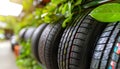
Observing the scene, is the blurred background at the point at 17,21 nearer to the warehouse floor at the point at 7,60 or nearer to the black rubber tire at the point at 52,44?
the warehouse floor at the point at 7,60

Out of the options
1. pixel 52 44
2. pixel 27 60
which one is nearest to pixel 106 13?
pixel 52 44

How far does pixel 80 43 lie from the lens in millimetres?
928

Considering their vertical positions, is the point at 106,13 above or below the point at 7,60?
above

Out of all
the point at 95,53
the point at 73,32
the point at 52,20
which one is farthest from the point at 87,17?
the point at 52,20

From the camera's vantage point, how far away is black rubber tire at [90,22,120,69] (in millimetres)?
737

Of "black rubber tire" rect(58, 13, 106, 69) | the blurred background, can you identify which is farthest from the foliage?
"black rubber tire" rect(58, 13, 106, 69)

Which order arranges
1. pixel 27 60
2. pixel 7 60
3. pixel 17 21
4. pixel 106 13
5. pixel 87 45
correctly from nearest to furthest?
pixel 106 13
pixel 87 45
pixel 27 60
pixel 7 60
pixel 17 21

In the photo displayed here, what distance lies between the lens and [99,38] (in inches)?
35.3

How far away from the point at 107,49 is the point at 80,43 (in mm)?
179

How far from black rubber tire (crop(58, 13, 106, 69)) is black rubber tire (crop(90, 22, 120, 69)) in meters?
0.06

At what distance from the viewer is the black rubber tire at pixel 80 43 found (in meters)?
0.92

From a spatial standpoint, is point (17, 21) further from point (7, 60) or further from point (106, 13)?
point (106, 13)

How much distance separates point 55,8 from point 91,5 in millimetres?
354

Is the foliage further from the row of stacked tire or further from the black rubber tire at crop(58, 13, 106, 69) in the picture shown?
the black rubber tire at crop(58, 13, 106, 69)
